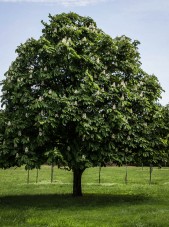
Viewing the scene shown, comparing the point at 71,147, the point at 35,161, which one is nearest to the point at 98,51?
the point at 71,147

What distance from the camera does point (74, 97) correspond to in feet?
98.5

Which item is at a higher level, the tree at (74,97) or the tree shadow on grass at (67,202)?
the tree at (74,97)

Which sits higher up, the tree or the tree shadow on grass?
the tree

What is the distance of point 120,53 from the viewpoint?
34750 millimetres

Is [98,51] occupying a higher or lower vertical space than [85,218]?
higher

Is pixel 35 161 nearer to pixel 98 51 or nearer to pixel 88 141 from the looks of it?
pixel 88 141

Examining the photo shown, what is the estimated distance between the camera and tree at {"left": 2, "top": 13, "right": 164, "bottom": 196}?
29.9 meters

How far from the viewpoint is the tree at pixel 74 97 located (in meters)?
29.9

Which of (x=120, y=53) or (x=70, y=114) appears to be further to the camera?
(x=120, y=53)

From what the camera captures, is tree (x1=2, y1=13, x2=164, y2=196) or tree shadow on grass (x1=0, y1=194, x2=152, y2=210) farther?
tree (x1=2, y1=13, x2=164, y2=196)

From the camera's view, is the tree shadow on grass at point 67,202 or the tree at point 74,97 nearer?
the tree shadow on grass at point 67,202

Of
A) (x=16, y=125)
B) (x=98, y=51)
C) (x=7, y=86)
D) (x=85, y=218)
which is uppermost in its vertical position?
(x=98, y=51)

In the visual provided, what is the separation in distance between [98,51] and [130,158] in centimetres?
893

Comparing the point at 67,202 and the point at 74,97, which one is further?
the point at 67,202
